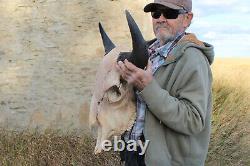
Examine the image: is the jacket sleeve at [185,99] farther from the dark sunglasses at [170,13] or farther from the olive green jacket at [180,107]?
the dark sunglasses at [170,13]

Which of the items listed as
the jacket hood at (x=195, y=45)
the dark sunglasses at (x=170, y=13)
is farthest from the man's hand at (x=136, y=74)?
the dark sunglasses at (x=170, y=13)

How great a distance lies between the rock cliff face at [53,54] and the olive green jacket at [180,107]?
452 cm

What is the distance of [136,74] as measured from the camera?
2953 mm

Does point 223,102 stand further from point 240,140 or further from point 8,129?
point 8,129

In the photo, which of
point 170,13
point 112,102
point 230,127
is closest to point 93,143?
point 230,127

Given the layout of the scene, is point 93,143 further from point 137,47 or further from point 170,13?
point 137,47

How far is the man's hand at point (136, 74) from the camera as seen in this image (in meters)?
2.94

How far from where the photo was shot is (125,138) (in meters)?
3.31

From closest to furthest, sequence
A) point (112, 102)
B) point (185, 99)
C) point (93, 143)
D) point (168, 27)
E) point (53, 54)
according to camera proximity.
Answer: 1. point (185, 99)
2. point (112, 102)
3. point (168, 27)
4. point (93, 143)
5. point (53, 54)

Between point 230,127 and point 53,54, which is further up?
point 53,54

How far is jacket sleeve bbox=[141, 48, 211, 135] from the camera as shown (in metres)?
2.96

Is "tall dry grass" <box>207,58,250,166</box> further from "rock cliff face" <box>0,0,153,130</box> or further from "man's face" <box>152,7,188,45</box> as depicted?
"man's face" <box>152,7,188,45</box>

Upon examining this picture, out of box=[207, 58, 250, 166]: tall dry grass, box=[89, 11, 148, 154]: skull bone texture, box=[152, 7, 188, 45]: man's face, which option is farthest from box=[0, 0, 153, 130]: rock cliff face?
Result: box=[89, 11, 148, 154]: skull bone texture

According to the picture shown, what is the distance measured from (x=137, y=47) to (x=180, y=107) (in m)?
0.47
